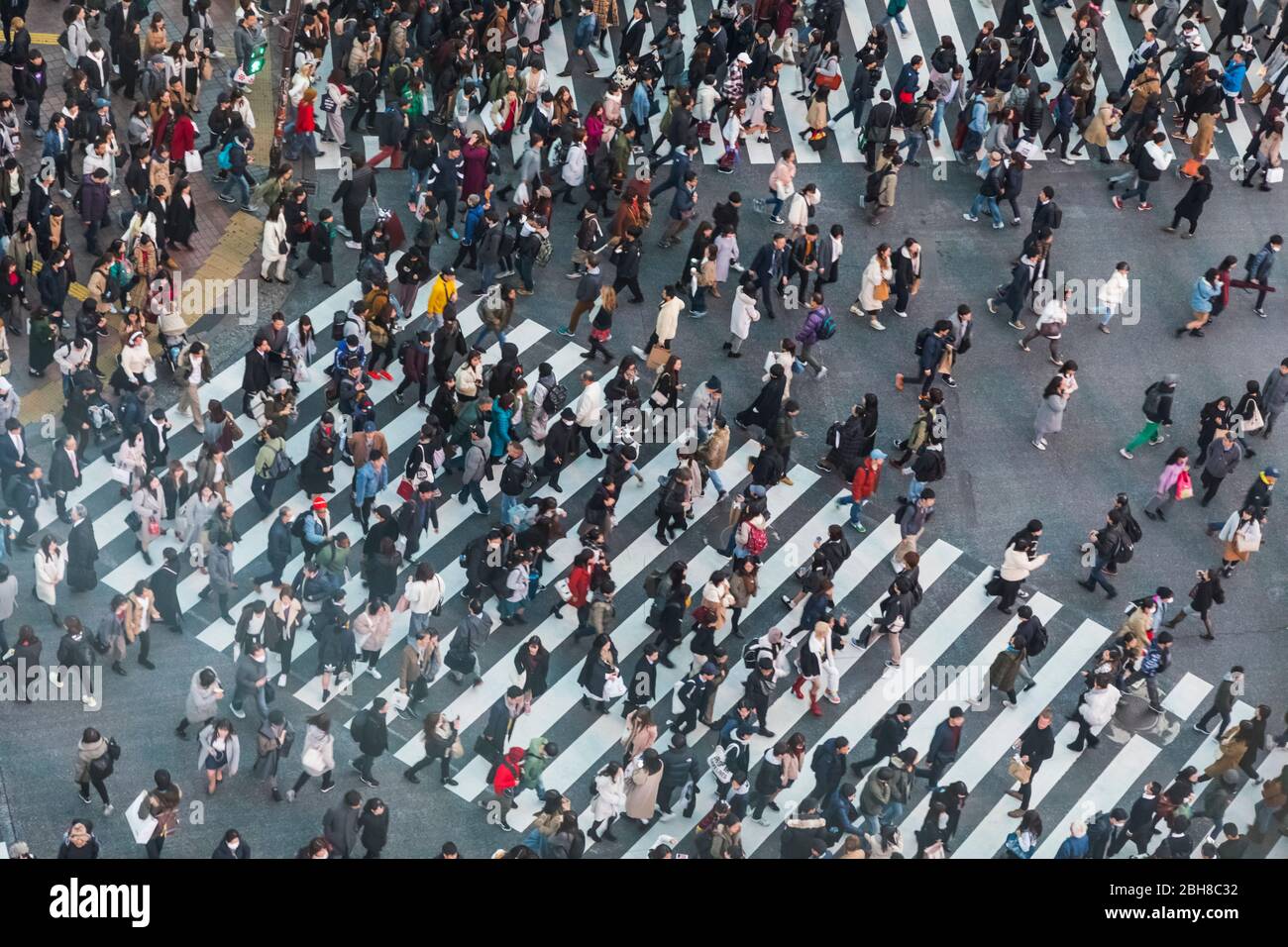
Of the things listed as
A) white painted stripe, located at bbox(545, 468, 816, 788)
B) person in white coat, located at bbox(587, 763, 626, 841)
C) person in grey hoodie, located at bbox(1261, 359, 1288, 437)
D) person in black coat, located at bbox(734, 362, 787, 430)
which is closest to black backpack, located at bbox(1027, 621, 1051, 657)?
white painted stripe, located at bbox(545, 468, 816, 788)

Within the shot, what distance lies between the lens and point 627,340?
3450cm

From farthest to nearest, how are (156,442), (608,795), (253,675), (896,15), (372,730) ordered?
(896,15) < (156,442) < (253,675) < (372,730) < (608,795)

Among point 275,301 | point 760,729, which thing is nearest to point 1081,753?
point 760,729

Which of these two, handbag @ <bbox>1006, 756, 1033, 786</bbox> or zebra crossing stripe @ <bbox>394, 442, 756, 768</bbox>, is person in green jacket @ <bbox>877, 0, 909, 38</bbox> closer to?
zebra crossing stripe @ <bbox>394, 442, 756, 768</bbox>

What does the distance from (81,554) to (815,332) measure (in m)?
11.5

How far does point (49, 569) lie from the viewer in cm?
2844

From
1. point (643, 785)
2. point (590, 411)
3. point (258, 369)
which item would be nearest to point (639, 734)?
point (643, 785)

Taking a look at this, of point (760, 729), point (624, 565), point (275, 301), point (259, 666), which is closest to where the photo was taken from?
point (259, 666)

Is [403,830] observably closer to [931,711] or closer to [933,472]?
[931,711]

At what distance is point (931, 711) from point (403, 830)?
7427mm

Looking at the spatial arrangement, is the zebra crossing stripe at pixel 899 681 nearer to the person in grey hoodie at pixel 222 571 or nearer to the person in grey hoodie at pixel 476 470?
the person in grey hoodie at pixel 476 470

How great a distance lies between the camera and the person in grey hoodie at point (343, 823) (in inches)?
1023

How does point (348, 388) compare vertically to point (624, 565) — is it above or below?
above

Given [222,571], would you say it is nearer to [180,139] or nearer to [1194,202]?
[180,139]
